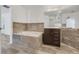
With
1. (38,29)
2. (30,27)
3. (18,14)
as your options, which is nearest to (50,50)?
(38,29)

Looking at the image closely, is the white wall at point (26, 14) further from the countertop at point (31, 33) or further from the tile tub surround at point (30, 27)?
the countertop at point (31, 33)

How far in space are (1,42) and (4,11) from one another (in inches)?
19.7

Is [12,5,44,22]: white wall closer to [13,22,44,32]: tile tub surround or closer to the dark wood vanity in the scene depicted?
[13,22,44,32]: tile tub surround

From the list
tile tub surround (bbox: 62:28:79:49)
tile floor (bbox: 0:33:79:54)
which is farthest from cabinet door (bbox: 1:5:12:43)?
tile tub surround (bbox: 62:28:79:49)

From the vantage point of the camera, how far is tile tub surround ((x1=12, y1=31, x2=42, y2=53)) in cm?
208

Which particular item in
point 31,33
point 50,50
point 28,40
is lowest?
point 50,50

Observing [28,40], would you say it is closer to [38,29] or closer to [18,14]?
[38,29]

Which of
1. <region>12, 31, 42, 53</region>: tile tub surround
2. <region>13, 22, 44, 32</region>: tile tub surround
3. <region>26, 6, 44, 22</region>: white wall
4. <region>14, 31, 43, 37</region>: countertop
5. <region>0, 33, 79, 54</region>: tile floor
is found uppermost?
<region>26, 6, 44, 22</region>: white wall

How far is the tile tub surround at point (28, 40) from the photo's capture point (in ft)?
6.84

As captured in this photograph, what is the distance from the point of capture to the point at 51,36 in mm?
2117

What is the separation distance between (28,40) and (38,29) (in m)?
0.24

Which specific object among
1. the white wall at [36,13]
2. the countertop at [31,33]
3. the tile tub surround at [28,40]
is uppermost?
the white wall at [36,13]

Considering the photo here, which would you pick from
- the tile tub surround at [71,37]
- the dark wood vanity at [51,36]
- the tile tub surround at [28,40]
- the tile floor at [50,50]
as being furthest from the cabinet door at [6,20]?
the tile tub surround at [71,37]
